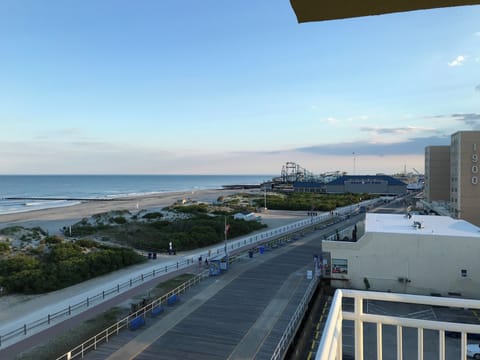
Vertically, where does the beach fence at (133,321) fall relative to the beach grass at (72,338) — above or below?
above

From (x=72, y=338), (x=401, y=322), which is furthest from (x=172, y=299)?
(x=401, y=322)

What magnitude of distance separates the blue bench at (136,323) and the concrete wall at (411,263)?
13.2 meters

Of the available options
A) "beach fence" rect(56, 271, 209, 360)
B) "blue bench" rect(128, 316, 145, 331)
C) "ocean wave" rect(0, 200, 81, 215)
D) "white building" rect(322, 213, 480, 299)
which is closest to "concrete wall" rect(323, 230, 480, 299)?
"white building" rect(322, 213, 480, 299)

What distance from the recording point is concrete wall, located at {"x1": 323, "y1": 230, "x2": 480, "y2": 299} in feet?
69.6

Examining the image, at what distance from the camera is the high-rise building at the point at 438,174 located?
2117 inches

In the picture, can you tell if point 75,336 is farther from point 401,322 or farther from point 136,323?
point 401,322

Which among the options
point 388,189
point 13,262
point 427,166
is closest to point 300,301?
point 13,262

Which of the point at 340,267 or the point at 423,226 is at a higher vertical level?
the point at 423,226

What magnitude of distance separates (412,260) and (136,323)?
16.9 metres

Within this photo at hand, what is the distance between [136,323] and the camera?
15672 millimetres

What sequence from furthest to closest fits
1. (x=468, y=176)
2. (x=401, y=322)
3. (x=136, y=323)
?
(x=468, y=176) < (x=136, y=323) < (x=401, y=322)

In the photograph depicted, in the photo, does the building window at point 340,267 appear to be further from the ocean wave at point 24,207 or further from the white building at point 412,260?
the ocean wave at point 24,207

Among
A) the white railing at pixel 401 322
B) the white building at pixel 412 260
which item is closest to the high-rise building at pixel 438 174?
the white building at pixel 412 260

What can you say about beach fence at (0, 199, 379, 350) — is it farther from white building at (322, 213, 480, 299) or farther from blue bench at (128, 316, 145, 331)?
white building at (322, 213, 480, 299)
